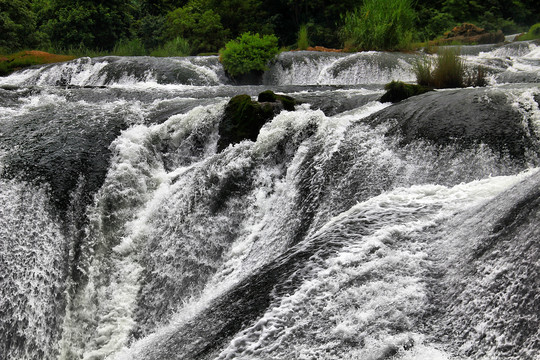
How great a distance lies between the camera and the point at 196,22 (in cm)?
1902

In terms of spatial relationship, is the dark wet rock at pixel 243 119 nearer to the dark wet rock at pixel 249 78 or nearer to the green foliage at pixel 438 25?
the dark wet rock at pixel 249 78

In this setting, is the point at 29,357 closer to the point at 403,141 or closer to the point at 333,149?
the point at 333,149

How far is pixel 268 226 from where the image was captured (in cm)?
507

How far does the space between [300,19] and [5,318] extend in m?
18.8

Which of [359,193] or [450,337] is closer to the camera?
[450,337]

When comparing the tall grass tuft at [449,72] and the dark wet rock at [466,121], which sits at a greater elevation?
the tall grass tuft at [449,72]

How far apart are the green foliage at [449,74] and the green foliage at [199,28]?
11424 millimetres

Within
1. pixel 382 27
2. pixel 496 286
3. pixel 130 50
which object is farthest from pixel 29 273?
pixel 130 50

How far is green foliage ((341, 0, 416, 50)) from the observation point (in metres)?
13.8

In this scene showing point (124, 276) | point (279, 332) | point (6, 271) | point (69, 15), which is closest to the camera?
point (279, 332)

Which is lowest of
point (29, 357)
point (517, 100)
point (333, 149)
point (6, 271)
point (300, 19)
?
point (29, 357)

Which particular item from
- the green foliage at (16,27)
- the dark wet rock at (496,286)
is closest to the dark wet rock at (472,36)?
the green foliage at (16,27)

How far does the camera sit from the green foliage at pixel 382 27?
545 inches

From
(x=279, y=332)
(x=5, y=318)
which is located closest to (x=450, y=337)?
(x=279, y=332)
